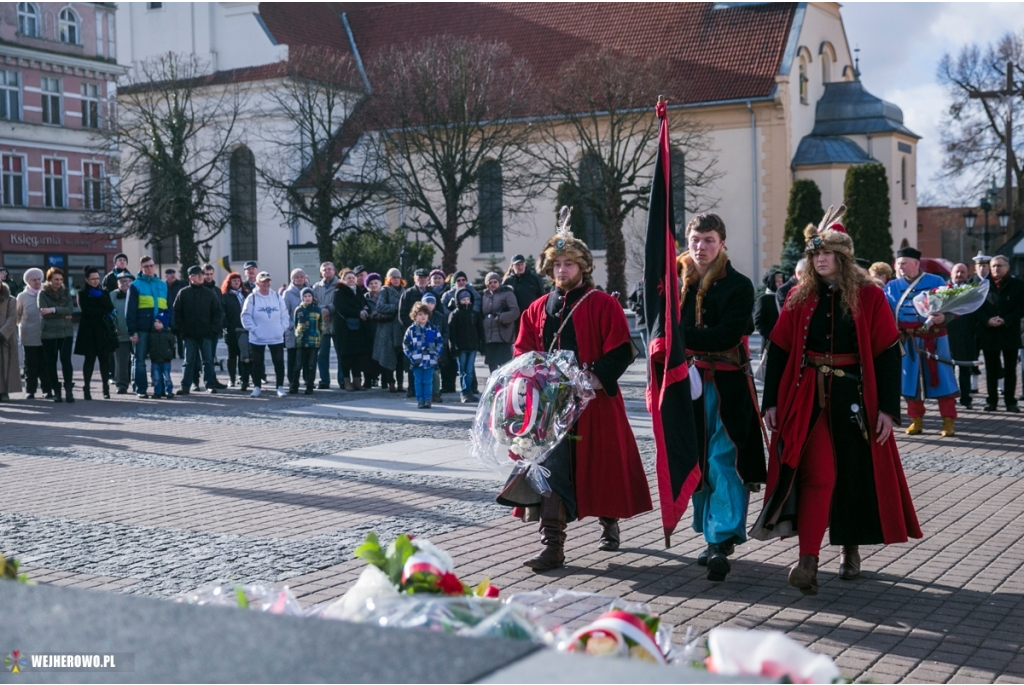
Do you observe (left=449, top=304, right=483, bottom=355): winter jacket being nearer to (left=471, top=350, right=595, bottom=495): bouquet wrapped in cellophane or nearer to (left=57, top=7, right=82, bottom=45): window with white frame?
(left=471, top=350, right=595, bottom=495): bouquet wrapped in cellophane

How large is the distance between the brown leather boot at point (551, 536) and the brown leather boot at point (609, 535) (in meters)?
0.51

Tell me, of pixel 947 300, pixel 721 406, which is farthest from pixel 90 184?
pixel 721 406

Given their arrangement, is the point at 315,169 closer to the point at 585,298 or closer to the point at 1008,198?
the point at 1008,198

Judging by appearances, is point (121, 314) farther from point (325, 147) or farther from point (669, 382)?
point (325, 147)

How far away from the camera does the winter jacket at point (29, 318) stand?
17.4m

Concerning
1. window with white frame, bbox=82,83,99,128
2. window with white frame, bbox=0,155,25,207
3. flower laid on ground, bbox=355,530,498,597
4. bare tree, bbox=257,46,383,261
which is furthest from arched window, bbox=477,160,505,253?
flower laid on ground, bbox=355,530,498,597

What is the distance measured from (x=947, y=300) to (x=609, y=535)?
291 inches

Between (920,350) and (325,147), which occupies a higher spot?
(325,147)

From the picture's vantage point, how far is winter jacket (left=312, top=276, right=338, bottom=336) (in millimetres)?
18922

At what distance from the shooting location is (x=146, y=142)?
4466cm

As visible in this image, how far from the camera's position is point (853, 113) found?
4609 centimetres

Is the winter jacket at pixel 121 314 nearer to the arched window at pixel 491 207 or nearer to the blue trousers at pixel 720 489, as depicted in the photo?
the blue trousers at pixel 720 489

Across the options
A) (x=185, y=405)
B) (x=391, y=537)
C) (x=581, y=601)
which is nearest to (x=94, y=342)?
(x=185, y=405)

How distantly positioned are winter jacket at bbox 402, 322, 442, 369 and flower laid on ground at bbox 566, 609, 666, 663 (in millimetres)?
13513
